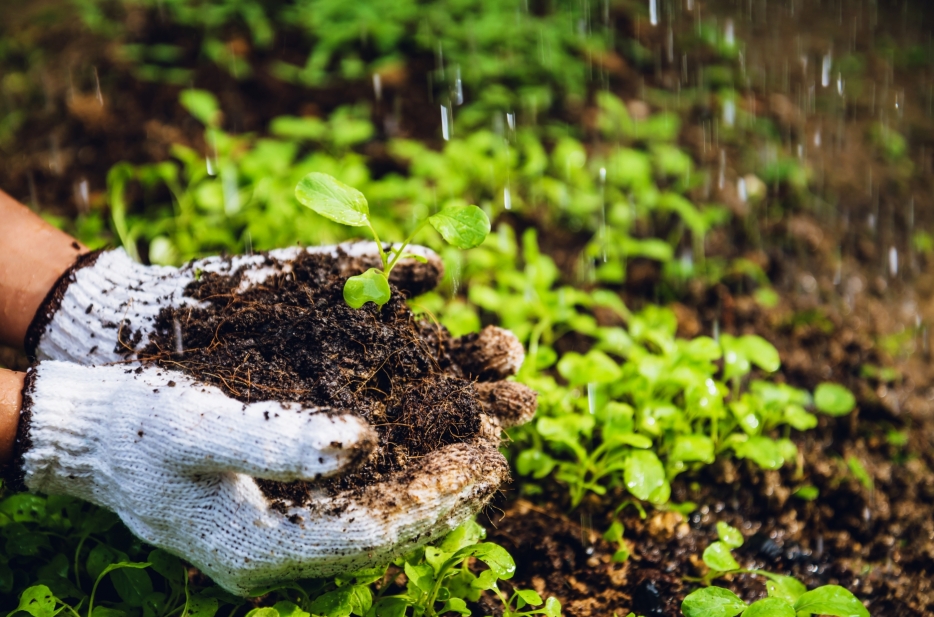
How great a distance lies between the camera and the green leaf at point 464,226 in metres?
1.62

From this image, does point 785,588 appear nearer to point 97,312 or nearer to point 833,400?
point 833,400

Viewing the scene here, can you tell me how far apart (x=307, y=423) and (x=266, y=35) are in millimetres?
3652

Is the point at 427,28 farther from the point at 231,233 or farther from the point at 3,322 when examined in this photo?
the point at 3,322

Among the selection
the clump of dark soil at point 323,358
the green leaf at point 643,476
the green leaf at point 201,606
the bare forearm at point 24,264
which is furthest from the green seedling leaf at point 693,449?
the bare forearm at point 24,264

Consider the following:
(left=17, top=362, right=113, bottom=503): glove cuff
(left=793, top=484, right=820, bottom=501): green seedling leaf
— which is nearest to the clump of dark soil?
(left=17, top=362, right=113, bottom=503): glove cuff

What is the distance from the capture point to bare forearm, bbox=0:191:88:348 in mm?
1856

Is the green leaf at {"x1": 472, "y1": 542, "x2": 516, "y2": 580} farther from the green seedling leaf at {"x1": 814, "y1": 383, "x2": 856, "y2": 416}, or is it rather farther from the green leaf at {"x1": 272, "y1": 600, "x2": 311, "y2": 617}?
the green seedling leaf at {"x1": 814, "y1": 383, "x2": 856, "y2": 416}

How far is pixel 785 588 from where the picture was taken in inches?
72.6

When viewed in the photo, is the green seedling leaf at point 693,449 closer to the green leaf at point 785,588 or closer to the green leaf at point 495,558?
the green leaf at point 785,588

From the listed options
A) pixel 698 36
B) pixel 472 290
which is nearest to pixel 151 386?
pixel 472 290

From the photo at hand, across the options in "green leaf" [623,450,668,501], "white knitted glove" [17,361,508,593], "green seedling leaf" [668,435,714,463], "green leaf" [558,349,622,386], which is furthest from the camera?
"green leaf" [558,349,622,386]

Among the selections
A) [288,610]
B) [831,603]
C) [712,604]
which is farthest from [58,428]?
[831,603]

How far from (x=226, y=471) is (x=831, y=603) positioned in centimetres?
144

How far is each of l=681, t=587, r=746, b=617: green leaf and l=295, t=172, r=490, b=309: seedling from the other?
1.01m
